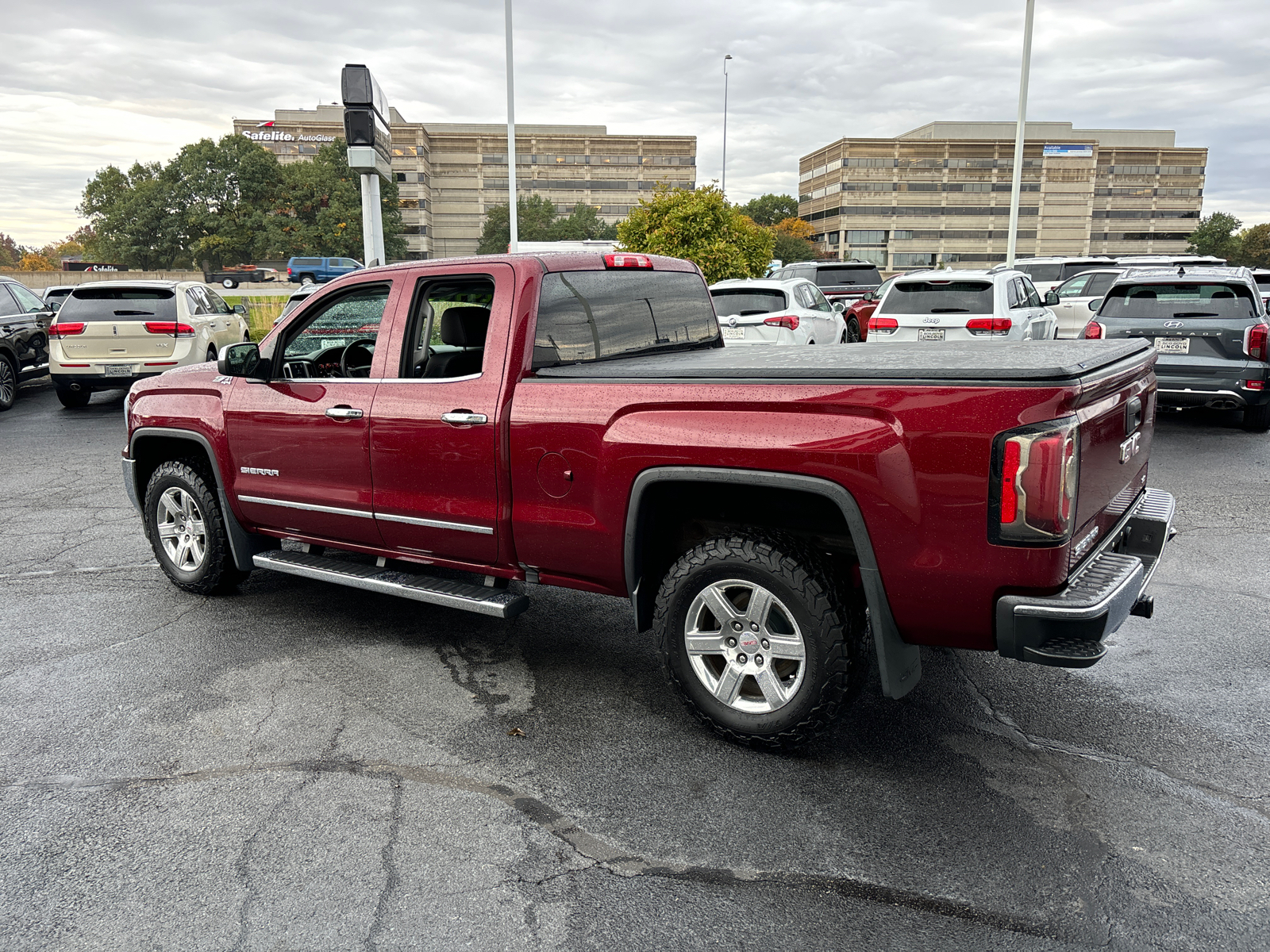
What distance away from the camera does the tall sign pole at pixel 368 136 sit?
47.3 ft

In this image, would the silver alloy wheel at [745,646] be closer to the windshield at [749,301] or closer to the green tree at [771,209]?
the windshield at [749,301]

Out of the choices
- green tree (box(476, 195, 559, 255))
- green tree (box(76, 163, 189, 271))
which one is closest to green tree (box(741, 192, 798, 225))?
green tree (box(476, 195, 559, 255))

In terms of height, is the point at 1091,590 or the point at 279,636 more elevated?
the point at 1091,590

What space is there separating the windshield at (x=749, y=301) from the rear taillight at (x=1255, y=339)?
17.8ft

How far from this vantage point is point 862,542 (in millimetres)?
3209

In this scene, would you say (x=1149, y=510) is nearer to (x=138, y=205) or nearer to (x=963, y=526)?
(x=963, y=526)

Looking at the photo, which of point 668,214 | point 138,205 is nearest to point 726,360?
point 668,214

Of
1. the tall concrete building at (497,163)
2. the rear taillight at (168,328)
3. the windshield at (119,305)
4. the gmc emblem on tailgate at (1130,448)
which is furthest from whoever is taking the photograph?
the tall concrete building at (497,163)

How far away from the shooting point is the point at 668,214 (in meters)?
22.6

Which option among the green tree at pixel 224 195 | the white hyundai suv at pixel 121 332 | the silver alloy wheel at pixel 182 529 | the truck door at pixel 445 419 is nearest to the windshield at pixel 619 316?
the truck door at pixel 445 419

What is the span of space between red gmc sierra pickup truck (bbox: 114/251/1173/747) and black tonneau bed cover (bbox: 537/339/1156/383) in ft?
0.04

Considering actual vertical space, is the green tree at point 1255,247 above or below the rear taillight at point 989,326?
above

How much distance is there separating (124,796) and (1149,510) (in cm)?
417

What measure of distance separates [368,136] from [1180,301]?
11471 millimetres
